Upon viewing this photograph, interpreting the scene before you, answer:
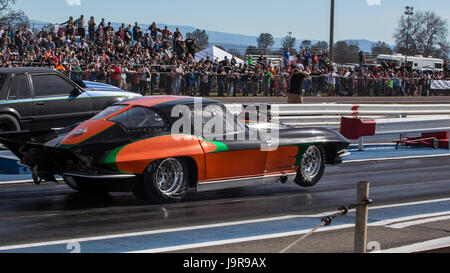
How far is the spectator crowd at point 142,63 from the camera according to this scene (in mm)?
A: 23438

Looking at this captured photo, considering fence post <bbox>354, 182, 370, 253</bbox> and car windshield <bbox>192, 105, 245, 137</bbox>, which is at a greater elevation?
car windshield <bbox>192, 105, 245, 137</bbox>

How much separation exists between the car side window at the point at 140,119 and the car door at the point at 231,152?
651mm

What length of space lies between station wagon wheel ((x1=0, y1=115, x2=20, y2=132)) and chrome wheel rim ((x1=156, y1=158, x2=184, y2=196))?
5.18m

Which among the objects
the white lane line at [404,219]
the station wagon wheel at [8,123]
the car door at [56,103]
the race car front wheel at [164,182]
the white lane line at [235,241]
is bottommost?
the white lane line at [404,219]

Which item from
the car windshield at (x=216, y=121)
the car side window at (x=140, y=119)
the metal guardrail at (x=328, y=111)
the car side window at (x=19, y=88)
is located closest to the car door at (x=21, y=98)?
the car side window at (x=19, y=88)

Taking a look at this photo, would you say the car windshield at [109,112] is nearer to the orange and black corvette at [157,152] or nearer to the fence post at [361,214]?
the orange and black corvette at [157,152]

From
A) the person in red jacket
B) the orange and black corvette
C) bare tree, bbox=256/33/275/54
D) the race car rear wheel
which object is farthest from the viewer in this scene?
bare tree, bbox=256/33/275/54

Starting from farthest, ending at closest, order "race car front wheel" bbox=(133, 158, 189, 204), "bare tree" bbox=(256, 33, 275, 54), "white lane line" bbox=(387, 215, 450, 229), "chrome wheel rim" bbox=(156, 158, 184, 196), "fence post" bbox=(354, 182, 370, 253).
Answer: "bare tree" bbox=(256, 33, 275, 54)
"chrome wheel rim" bbox=(156, 158, 184, 196)
"race car front wheel" bbox=(133, 158, 189, 204)
"white lane line" bbox=(387, 215, 450, 229)
"fence post" bbox=(354, 182, 370, 253)

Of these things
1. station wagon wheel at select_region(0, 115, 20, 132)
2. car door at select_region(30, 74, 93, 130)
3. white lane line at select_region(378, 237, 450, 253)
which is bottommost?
white lane line at select_region(378, 237, 450, 253)

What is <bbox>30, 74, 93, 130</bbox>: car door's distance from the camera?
12.9m

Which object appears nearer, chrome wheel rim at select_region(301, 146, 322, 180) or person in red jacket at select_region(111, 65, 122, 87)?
chrome wheel rim at select_region(301, 146, 322, 180)

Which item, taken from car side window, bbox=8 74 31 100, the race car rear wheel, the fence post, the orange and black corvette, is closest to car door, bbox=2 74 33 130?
car side window, bbox=8 74 31 100

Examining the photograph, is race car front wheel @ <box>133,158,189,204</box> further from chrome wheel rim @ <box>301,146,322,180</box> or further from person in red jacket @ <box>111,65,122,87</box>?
person in red jacket @ <box>111,65,122,87</box>

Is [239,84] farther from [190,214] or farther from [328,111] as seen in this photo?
[190,214]
